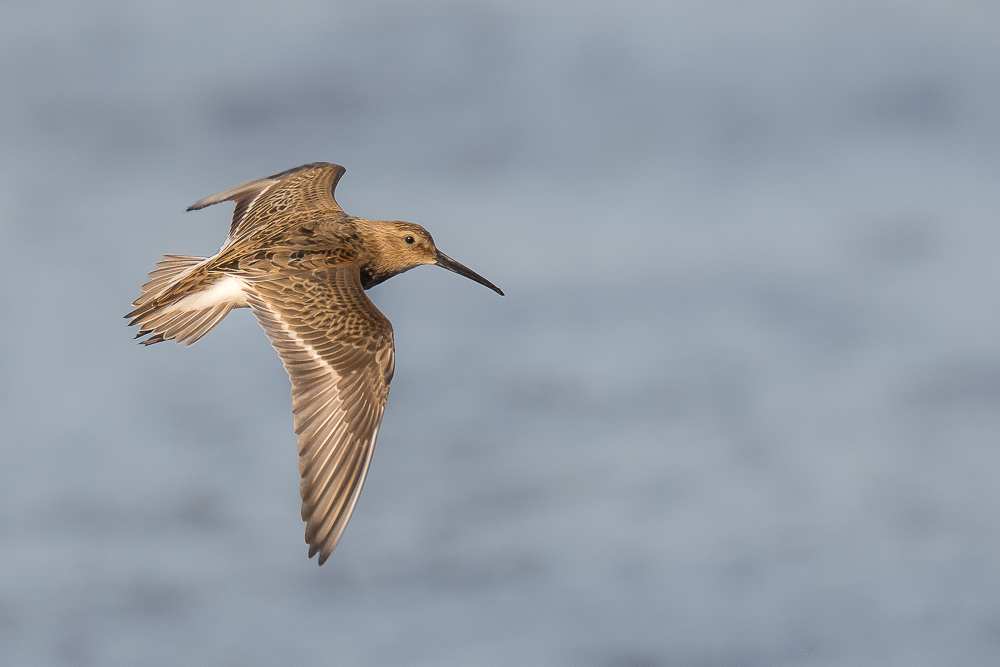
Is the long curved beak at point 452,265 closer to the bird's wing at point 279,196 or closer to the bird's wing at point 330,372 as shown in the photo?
the bird's wing at point 279,196

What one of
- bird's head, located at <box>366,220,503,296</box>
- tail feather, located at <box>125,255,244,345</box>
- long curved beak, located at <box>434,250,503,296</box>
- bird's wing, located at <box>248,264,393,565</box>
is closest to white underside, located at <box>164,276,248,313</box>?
tail feather, located at <box>125,255,244,345</box>

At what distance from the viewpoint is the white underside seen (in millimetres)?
10047

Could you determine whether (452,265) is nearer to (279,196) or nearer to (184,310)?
(279,196)

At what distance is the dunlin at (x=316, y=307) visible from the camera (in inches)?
336

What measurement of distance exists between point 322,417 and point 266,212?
11.8 ft

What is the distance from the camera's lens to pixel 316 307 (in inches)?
378

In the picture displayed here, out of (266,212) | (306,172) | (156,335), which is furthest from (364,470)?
(306,172)

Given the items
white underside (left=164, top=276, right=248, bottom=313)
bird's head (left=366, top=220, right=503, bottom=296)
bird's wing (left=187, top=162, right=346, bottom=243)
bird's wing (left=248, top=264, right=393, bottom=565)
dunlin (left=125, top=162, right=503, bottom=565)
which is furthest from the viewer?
bird's wing (left=187, top=162, right=346, bottom=243)

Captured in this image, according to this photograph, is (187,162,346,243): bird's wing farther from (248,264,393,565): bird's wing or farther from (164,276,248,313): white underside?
(248,264,393,565): bird's wing

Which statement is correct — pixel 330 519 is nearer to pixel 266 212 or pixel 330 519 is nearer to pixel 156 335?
pixel 156 335

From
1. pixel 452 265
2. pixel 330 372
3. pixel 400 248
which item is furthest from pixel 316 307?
pixel 452 265

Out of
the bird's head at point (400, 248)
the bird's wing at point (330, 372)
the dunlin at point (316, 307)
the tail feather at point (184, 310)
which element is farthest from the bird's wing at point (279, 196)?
the bird's wing at point (330, 372)

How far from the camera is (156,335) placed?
1008 cm

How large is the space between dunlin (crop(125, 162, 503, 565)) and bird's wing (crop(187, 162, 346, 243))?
0.03m
